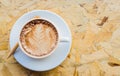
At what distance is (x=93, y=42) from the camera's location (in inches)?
38.8

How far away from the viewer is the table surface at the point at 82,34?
952 millimetres

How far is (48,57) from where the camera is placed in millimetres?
908

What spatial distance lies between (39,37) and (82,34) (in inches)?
7.3

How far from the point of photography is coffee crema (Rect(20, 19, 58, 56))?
888mm

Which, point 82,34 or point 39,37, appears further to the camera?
point 82,34

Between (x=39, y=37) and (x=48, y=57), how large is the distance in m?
0.08

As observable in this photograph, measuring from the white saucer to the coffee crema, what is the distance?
32 millimetres

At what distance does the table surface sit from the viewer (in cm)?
95

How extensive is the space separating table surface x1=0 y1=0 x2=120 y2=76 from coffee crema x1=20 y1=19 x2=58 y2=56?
3.7 inches

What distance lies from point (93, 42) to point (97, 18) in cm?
10

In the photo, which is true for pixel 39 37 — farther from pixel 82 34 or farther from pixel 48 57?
pixel 82 34

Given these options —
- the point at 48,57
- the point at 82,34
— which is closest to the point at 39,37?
the point at 48,57

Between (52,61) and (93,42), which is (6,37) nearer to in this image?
(52,61)

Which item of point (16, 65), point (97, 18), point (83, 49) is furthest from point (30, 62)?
point (97, 18)
